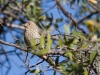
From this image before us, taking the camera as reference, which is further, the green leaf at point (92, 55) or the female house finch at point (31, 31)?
the female house finch at point (31, 31)

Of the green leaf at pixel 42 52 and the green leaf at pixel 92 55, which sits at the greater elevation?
the green leaf at pixel 42 52

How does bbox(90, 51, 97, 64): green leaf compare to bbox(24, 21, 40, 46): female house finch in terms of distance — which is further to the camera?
bbox(24, 21, 40, 46): female house finch

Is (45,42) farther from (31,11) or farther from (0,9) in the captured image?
(0,9)

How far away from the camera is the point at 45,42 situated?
9.91 feet

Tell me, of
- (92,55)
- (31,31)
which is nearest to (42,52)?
(92,55)

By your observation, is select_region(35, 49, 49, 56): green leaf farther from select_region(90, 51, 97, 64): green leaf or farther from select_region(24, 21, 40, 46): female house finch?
select_region(24, 21, 40, 46): female house finch

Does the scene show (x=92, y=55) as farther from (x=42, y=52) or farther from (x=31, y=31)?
(x=31, y=31)

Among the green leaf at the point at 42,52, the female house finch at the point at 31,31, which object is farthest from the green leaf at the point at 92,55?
the female house finch at the point at 31,31

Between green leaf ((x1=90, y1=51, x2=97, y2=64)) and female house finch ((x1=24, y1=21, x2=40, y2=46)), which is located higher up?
female house finch ((x1=24, y1=21, x2=40, y2=46))

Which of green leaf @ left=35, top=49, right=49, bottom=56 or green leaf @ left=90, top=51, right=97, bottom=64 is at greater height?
green leaf @ left=35, top=49, right=49, bottom=56

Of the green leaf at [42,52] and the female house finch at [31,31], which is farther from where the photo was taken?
the female house finch at [31,31]

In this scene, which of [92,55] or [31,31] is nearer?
[92,55]

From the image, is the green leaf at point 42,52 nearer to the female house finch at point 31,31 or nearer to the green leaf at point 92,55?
the green leaf at point 92,55

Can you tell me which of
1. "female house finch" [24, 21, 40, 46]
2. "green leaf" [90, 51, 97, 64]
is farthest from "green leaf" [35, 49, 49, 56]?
"female house finch" [24, 21, 40, 46]
